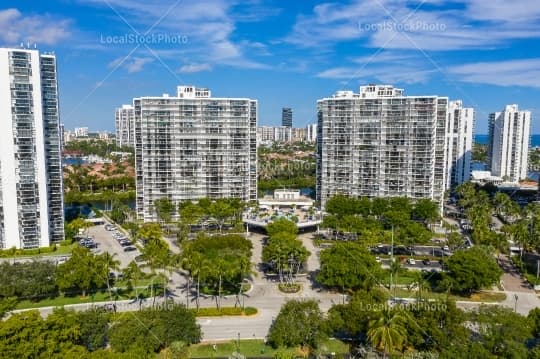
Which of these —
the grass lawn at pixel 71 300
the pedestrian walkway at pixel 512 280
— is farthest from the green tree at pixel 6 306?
the pedestrian walkway at pixel 512 280

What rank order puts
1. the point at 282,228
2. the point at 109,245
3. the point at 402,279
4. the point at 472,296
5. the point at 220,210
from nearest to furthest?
1. the point at 472,296
2. the point at 402,279
3. the point at 282,228
4. the point at 109,245
5. the point at 220,210

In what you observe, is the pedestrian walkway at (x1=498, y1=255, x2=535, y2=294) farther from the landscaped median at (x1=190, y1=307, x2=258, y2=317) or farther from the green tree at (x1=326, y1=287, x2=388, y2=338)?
the landscaped median at (x1=190, y1=307, x2=258, y2=317)

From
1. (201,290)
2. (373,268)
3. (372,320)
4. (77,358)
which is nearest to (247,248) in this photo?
(201,290)

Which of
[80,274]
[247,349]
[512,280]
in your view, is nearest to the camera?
[247,349]

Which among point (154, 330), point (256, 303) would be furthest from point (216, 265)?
point (154, 330)

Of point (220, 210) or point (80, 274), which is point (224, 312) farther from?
point (220, 210)

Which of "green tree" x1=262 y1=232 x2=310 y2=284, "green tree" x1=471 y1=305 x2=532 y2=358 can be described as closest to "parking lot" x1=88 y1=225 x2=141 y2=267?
"green tree" x1=262 y1=232 x2=310 y2=284
